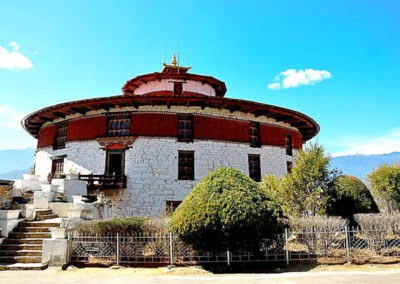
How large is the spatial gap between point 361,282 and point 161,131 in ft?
45.1

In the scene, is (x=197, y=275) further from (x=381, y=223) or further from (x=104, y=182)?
(x=104, y=182)

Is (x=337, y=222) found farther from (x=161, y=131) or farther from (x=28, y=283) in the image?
(x=161, y=131)

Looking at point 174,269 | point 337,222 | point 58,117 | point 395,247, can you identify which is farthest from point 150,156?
point 395,247

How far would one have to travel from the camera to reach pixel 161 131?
19375 millimetres

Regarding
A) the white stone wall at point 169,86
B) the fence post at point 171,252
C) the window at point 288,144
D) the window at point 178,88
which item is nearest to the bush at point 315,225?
the fence post at point 171,252

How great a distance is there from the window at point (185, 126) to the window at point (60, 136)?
26.1ft

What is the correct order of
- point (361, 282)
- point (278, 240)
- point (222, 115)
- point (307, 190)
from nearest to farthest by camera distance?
point (361, 282) < point (278, 240) < point (307, 190) < point (222, 115)

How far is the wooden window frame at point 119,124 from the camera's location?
64.7 feet

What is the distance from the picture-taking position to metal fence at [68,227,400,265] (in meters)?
10.2

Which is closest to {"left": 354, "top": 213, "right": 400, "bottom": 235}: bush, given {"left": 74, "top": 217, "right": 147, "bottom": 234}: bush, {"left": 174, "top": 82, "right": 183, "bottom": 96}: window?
{"left": 74, "top": 217, "right": 147, "bottom": 234}: bush

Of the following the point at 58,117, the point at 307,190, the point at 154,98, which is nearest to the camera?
the point at 307,190

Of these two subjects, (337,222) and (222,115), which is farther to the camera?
(222,115)

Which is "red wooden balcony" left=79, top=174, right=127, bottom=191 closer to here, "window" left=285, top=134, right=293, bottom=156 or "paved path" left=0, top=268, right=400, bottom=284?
"paved path" left=0, top=268, right=400, bottom=284

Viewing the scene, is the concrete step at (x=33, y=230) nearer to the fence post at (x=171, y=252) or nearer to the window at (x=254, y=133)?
the fence post at (x=171, y=252)
